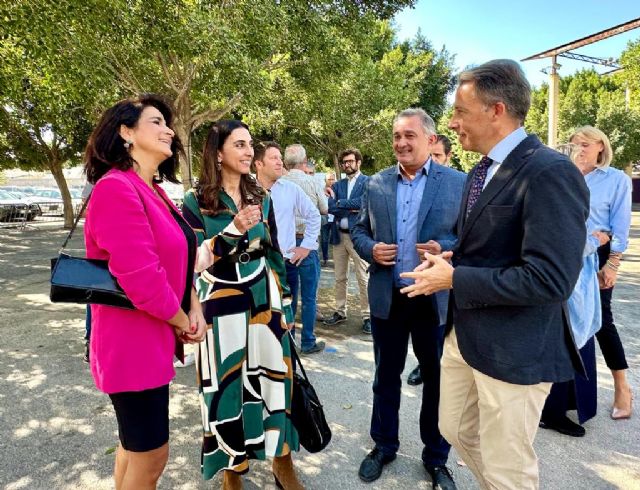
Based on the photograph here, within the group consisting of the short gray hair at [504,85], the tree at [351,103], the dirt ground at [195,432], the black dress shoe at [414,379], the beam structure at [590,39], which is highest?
the beam structure at [590,39]

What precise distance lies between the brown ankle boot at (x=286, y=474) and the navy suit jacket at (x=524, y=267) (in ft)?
4.45

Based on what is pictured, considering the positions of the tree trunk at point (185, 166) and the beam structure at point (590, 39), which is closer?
the tree trunk at point (185, 166)

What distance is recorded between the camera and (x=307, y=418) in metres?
2.52

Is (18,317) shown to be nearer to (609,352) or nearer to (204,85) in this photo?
(204,85)

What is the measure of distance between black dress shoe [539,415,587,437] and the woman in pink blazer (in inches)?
109

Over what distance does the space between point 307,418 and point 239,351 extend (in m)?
0.59

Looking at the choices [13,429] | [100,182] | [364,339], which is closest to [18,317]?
[13,429]

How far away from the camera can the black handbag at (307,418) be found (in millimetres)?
2492

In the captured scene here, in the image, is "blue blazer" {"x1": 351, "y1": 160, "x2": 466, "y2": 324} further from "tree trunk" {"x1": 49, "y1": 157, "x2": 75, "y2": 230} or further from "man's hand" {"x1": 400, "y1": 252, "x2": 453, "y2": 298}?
"tree trunk" {"x1": 49, "y1": 157, "x2": 75, "y2": 230}

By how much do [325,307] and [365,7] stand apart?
7.97 m

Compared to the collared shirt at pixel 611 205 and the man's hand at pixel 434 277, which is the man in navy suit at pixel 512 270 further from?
the collared shirt at pixel 611 205

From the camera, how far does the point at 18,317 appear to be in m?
5.98

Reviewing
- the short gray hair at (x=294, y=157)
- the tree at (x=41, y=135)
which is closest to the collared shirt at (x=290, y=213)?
the short gray hair at (x=294, y=157)

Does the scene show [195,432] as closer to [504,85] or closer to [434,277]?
[434,277]
